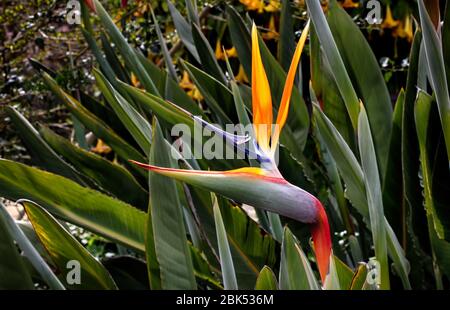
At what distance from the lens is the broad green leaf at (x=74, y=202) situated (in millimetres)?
987

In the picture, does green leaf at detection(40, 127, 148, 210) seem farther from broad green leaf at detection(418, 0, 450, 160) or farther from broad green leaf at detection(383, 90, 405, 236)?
broad green leaf at detection(418, 0, 450, 160)

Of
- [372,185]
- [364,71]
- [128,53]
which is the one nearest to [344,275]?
[372,185]

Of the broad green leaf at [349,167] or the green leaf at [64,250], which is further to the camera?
the broad green leaf at [349,167]

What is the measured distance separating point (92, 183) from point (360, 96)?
0.52 m

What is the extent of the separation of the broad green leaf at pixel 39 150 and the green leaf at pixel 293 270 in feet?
2.25

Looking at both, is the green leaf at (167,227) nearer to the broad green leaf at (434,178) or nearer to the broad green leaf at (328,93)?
the broad green leaf at (434,178)

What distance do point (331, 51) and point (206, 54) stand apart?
57cm

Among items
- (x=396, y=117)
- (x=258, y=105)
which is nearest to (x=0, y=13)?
(x=396, y=117)

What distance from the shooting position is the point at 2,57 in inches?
80.3

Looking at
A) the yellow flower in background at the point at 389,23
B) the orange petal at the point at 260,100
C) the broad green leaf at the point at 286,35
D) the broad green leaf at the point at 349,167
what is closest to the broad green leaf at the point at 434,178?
the broad green leaf at the point at 349,167

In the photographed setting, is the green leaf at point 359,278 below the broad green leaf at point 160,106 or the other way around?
below

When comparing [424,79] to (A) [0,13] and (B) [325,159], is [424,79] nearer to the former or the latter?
(B) [325,159]

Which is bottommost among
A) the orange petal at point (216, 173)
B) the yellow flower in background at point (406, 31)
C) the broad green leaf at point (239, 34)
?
the yellow flower in background at point (406, 31)

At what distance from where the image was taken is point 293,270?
0.80 m
